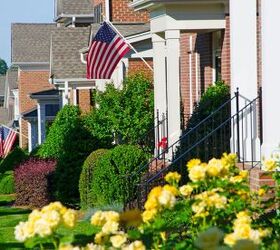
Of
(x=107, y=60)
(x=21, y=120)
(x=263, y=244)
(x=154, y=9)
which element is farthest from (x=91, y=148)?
(x=21, y=120)

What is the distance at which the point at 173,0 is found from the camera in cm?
2023

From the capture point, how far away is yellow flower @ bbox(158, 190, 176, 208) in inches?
267

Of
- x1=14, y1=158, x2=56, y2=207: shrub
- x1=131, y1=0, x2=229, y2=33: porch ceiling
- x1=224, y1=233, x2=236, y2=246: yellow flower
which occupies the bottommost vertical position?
x1=14, y1=158, x2=56, y2=207: shrub

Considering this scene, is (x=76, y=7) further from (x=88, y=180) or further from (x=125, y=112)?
(x=88, y=180)

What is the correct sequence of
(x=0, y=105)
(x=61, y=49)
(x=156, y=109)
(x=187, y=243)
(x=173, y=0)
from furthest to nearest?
(x=0, y=105), (x=61, y=49), (x=156, y=109), (x=173, y=0), (x=187, y=243)

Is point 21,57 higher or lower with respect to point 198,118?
higher

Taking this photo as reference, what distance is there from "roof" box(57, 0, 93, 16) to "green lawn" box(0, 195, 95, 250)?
21.6m

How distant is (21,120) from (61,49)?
862 inches

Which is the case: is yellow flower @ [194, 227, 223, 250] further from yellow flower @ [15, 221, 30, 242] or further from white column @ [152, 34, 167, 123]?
white column @ [152, 34, 167, 123]

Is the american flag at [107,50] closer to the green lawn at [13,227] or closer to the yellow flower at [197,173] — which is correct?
the green lawn at [13,227]

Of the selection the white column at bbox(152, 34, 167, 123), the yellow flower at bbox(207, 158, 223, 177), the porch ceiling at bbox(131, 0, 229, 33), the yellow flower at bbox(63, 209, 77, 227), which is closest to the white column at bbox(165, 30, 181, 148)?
the porch ceiling at bbox(131, 0, 229, 33)

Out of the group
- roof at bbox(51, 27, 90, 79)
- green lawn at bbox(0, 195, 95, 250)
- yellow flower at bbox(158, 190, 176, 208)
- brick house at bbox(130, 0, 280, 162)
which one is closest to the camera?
A: yellow flower at bbox(158, 190, 176, 208)

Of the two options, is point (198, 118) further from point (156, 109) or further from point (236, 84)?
point (236, 84)

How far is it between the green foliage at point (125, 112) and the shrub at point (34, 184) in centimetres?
173
